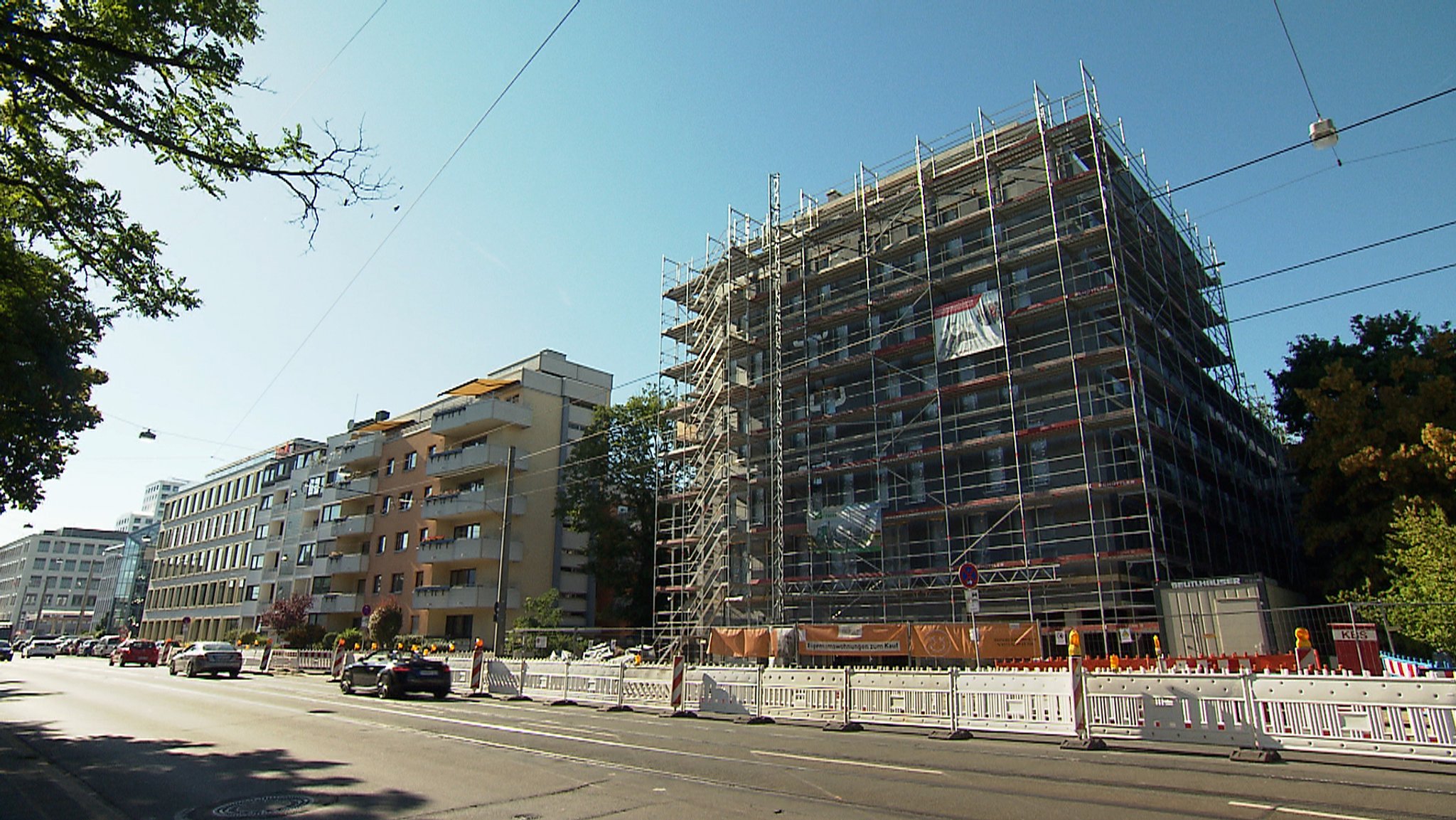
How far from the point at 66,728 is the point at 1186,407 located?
3179 centimetres

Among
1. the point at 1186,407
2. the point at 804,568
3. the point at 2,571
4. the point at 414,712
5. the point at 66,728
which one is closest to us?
the point at 66,728

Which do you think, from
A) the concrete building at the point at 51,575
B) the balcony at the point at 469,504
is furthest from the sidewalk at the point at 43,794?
the concrete building at the point at 51,575

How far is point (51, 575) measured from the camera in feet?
403

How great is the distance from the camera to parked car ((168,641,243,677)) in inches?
1198

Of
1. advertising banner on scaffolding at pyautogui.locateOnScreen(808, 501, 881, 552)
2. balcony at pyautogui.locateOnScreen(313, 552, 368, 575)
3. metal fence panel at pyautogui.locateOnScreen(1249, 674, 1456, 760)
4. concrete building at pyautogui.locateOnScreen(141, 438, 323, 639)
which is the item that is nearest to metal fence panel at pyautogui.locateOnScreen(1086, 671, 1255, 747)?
metal fence panel at pyautogui.locateOnScreen(1249, 674, 1456, 760)

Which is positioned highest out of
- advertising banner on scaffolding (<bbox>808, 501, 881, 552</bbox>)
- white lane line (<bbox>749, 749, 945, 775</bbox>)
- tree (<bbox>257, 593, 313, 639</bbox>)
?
advertising banner on scaffolding (<bbox>808, 501, 881, 552</bbox>)

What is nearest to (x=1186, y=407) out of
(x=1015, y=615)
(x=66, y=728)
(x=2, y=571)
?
(x=1015, y=615)

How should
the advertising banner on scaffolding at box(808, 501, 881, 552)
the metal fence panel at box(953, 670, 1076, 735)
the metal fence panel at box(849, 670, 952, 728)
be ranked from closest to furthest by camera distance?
the metal fence panel at box(953, 670, 1076, 735)
the metal fence panel at box(849, 670, 952, 728)
the advertising banner on scaffolding at box(808, 501, 881, 552)

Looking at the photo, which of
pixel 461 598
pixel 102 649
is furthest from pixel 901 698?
pixel 102 649

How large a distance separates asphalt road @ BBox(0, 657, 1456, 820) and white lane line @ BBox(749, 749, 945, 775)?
6 cm

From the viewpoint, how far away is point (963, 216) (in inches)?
1196

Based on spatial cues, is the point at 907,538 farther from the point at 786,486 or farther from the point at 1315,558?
the point at 1315,558

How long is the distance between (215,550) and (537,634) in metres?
49.7

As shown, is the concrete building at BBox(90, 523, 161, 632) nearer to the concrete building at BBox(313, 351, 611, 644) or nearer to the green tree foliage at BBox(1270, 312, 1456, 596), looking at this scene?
the concrete building at BBox(313, 351, 611, 644)
